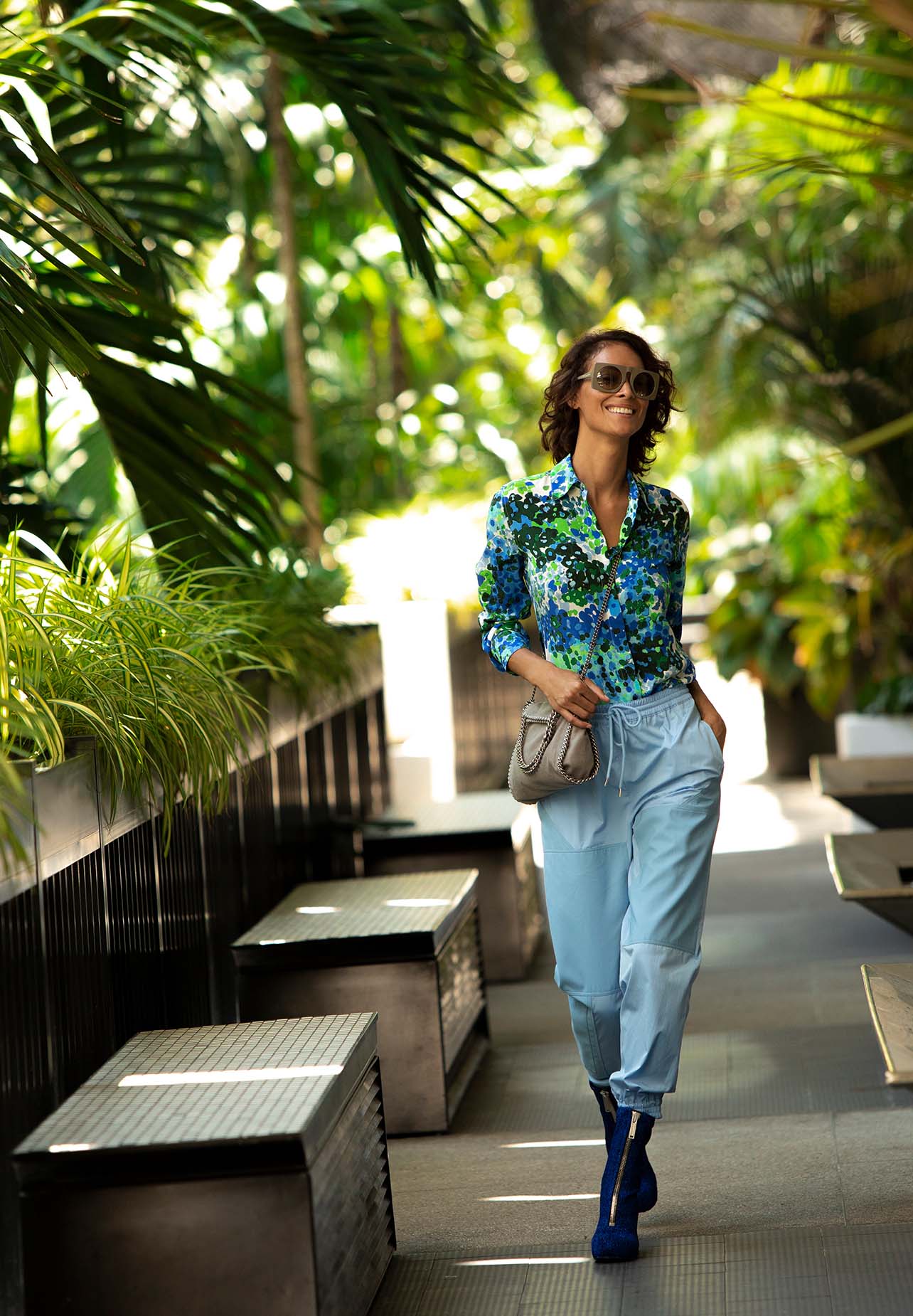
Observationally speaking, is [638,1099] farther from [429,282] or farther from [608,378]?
[429,282]

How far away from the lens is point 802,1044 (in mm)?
4066

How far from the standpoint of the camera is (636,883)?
109 inches

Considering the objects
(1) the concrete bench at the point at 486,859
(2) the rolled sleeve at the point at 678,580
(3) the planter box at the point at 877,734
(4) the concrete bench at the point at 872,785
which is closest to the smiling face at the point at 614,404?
(2) the rolled sleeve at the point at 678,580

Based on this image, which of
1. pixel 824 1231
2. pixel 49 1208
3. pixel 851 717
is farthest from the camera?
pixel 851 717

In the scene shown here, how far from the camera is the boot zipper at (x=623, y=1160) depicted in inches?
103

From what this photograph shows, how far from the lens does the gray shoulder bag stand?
2715 millimetres

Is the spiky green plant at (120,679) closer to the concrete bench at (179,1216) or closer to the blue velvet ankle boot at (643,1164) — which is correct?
the concrete bench at (179,1216)

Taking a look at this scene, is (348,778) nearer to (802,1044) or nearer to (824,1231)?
(802,1044)

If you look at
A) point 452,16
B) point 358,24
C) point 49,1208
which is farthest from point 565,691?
point 452,16

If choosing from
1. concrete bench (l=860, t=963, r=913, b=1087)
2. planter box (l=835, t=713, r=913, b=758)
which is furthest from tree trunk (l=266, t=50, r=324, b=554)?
concrete bench (l=860, t=963, r=913, b=1087)

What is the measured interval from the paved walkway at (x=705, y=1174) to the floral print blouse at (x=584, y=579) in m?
0.96

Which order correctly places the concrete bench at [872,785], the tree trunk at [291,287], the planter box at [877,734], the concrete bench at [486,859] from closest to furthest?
the concrete bench at [486,859], the concrete bench at [872,785], the tree trunk at [291,287], the planter box at [877,734]

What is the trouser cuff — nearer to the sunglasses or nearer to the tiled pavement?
the tiled pavement

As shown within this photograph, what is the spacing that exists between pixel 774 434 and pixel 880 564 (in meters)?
4.11
